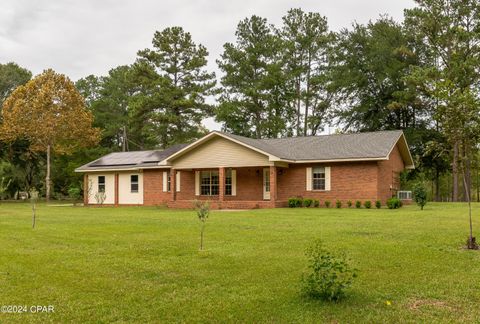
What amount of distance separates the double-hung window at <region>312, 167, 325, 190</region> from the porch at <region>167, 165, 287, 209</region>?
6.42 ft

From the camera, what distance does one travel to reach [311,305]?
211 inches

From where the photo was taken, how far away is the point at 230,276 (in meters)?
6.75

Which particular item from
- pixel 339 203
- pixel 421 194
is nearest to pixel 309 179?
pixel 339 203

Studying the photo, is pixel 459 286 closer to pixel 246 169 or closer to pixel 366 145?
pixel 366 145

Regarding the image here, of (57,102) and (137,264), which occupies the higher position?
(57,102)

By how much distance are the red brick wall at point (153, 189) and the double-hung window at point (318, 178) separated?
9.60 m

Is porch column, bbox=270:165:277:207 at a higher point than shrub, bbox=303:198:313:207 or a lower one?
Answer: higher

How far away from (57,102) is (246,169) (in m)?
18.4

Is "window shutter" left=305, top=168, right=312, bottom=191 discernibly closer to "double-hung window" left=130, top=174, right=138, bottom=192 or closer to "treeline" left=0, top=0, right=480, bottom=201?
"double-hung window" left=130, top=174, right=138, bottom=192

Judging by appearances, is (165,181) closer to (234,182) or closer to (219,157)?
(234,182)

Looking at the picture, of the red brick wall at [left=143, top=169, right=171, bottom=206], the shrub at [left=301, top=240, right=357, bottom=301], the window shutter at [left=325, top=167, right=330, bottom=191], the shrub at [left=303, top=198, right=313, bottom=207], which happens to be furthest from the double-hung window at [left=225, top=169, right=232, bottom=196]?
the shrub at [left=301, top=240, right=357, bottom=301]

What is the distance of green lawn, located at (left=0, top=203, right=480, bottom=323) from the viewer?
5.10 metres

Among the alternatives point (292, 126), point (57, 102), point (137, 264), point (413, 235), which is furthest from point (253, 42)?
point (137, 264)

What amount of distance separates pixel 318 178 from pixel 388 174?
4.08m
